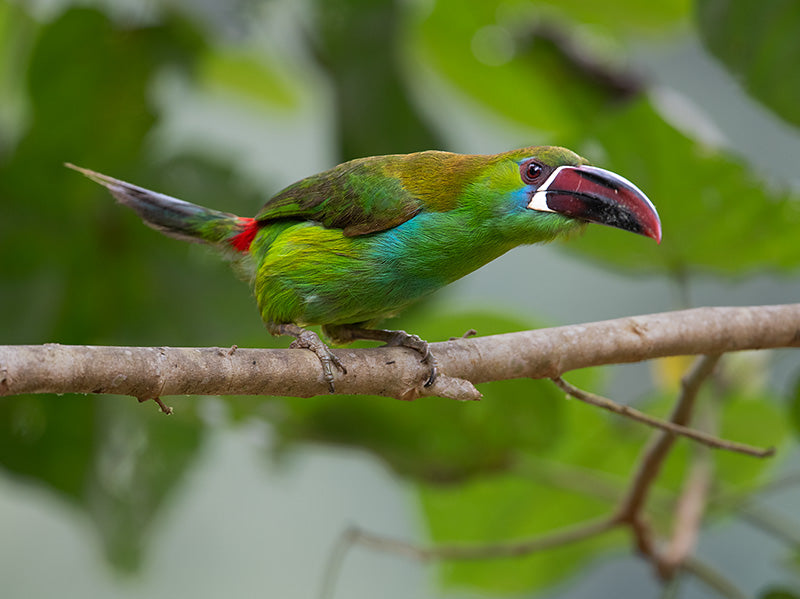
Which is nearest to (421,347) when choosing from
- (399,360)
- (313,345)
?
(399,360)

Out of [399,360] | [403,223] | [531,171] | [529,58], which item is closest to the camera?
[399,360]

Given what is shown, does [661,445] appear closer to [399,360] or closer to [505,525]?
[399,360]

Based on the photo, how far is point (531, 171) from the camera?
161 cm

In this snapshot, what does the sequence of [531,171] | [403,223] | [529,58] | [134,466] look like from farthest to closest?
[529,58] → [134,466] → [403,223] → [531,171]

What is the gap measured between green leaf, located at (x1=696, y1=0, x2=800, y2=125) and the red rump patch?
121 centimetres

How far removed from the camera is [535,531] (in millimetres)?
2824

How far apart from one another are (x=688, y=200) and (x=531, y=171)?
60 cm

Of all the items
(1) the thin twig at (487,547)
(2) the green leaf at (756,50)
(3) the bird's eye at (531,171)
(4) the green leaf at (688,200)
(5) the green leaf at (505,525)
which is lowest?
(5) the green leaf at (505,525)

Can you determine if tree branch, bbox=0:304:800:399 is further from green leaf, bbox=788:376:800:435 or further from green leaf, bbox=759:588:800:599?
green leaf, bbox=759:588:800:599

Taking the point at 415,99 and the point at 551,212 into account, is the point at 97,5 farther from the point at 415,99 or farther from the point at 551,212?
the point at 551,212

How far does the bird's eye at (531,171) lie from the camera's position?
5.25 feet

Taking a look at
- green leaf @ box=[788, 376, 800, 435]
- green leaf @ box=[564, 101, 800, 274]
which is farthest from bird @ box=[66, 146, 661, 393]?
green leaf @ box=[788, 376, 800, 435]

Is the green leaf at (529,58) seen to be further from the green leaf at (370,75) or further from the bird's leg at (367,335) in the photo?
the bird's leg at (367,335)

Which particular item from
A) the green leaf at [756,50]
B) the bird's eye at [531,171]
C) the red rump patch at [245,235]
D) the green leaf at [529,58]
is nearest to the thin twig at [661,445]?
the bird's eye at [531,171]
